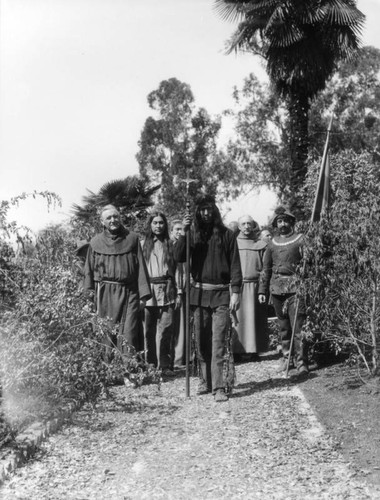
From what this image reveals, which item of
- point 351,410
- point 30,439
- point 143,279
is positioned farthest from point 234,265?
point 30,439

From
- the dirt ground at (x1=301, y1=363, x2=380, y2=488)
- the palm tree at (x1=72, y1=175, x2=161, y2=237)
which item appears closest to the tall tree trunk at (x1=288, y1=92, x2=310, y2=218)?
the palm tree at (x1=72, y1=175, x2=161, y2=237)

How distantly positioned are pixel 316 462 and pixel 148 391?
3.17m

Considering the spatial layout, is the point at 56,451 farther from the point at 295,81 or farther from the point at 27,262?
the point at 295,81

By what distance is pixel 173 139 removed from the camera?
41.3 metres

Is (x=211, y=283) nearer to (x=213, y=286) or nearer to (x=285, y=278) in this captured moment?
(x=213, y=286)

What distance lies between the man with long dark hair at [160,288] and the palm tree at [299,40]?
30.7 ft

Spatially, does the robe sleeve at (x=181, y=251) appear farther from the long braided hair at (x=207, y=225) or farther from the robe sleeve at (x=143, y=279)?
the robe sleeve at (x=143, y=279)

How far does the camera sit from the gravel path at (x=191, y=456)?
4.96 meters

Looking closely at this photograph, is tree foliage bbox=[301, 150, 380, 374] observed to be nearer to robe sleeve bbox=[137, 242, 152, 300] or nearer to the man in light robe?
robe sleeve bbox=[137, 242, 152, 300]

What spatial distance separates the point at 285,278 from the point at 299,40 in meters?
10.8

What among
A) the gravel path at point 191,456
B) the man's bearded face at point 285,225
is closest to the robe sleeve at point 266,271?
the man's bearded face at point 285,225

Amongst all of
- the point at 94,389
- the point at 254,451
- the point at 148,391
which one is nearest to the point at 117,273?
the point at 148,391

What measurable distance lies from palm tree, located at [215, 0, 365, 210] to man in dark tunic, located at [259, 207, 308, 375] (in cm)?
926

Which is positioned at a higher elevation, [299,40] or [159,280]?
[299,40]
